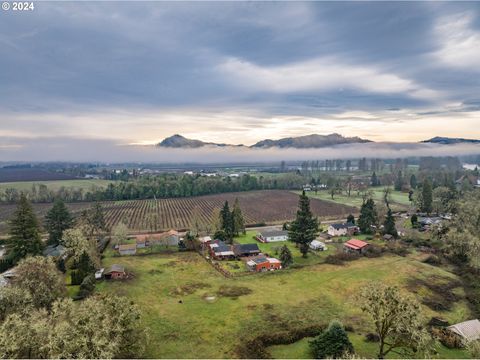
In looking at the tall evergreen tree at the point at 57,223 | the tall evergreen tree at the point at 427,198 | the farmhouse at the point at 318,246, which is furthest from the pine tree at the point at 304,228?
the tall evergreen tree at the point at 427,198

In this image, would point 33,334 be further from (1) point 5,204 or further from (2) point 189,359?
(1) point 5,204

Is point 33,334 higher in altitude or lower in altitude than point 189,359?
higher

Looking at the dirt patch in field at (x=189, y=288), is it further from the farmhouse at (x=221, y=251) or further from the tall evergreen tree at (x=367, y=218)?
the tall evergreen tree at (x=367, y=218)

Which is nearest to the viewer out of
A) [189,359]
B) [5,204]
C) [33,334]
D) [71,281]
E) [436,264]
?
[33,334]

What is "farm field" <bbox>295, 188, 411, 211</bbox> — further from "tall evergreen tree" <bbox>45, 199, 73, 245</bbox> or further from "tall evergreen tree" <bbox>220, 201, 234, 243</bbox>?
"tall evergreen tree" <bbox>45, 199, 73, 245</bbox>

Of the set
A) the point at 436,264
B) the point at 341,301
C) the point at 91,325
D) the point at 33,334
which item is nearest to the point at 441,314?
the point at 341,301

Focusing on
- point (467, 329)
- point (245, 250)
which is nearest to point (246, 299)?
point (245, 250)

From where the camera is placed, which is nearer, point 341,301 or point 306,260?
point 341,301
